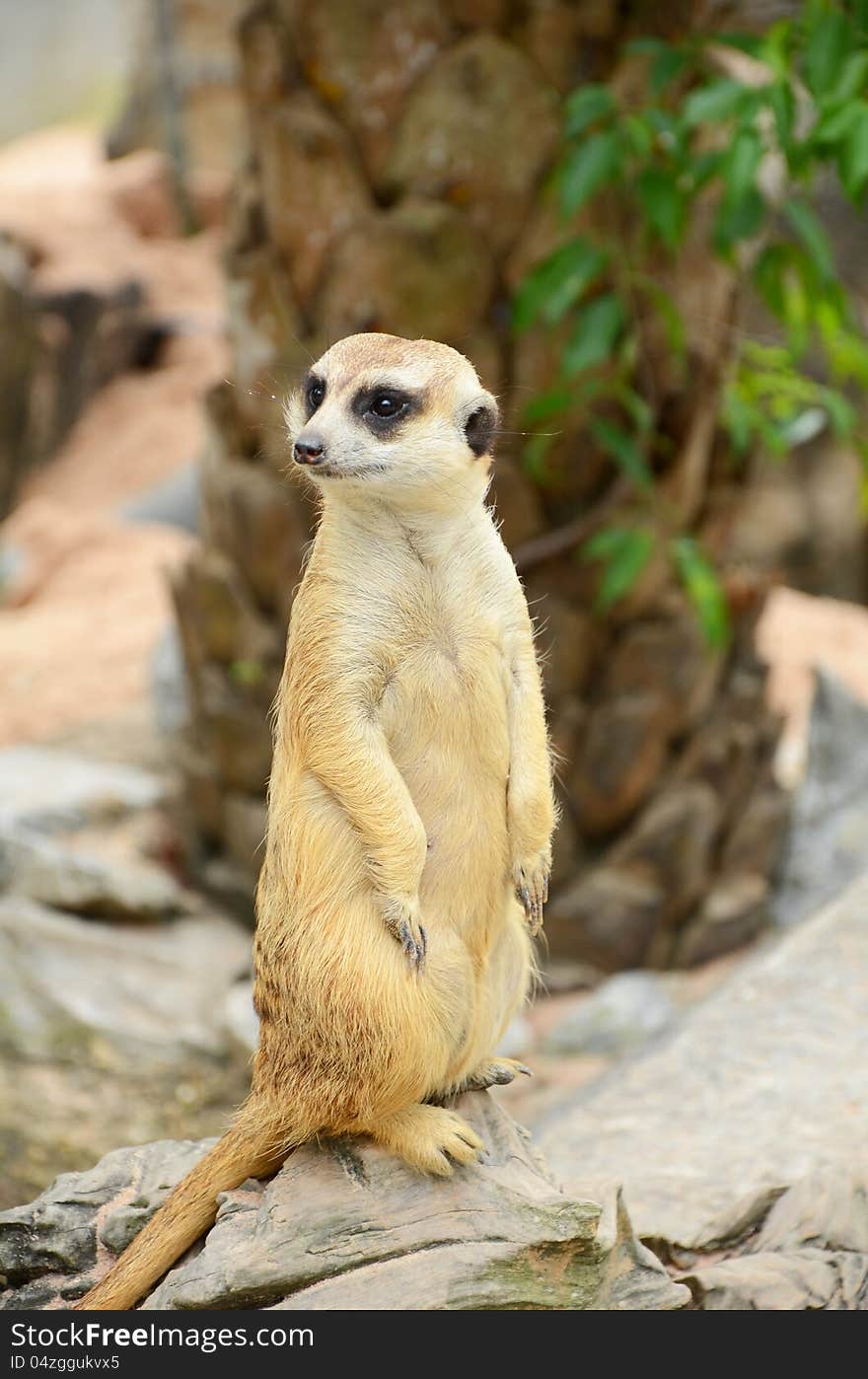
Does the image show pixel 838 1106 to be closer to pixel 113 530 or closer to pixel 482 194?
pixel 482 194

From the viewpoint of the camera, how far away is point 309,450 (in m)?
1.67

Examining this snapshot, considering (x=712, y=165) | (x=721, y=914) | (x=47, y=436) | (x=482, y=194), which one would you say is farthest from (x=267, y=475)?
(x=47, y=436)

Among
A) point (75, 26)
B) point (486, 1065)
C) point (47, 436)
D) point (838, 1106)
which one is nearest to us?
point (486, 1065)

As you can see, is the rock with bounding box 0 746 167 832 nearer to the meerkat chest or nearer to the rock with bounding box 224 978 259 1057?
the rock with bounding box 224 978 259 1057

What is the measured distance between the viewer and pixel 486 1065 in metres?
2.21

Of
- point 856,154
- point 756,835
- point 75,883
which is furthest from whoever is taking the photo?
point 756,835

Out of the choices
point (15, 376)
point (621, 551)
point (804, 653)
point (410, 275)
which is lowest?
point (804, 653)

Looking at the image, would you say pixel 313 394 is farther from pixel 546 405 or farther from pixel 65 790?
pixel 65 790

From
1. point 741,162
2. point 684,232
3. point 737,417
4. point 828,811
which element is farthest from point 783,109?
point 828,811

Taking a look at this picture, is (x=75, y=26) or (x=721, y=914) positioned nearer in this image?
(x=721, y=914)

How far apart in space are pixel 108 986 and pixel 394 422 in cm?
263

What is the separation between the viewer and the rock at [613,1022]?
159 inches

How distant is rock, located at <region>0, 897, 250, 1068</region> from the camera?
368 cm

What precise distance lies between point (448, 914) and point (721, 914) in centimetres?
280
